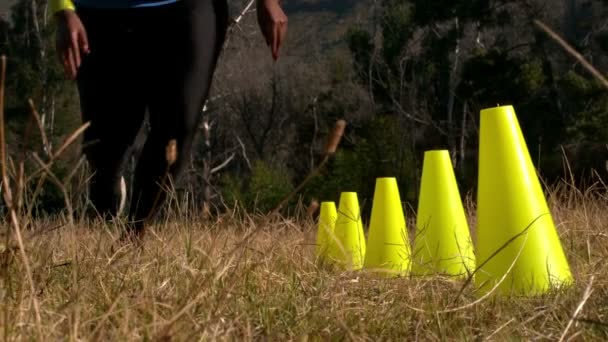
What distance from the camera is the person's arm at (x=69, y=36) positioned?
9.53 ft

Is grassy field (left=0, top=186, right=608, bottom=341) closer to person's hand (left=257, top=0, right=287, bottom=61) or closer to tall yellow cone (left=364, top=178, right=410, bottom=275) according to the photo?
person's hand (left=257, top=0, right=287, bottom=61)

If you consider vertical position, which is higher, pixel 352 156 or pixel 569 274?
pixel 569 274

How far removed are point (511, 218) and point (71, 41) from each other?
153cm

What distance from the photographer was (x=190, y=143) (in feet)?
11.2

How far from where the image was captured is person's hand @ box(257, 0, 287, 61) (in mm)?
3080

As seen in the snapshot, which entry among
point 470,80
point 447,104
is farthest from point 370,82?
point 470,80

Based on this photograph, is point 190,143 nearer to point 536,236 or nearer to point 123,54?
point 123,54

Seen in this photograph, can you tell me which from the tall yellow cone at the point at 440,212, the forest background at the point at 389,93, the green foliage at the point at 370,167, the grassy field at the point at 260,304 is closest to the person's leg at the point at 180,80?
the grassy field at the point at 260,304

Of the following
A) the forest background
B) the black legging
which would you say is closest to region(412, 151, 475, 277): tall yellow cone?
the black legging

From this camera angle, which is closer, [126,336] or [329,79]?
[126,336]

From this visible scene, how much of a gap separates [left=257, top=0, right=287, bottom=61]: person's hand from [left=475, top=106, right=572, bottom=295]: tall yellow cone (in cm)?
76

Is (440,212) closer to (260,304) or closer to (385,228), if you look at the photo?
(385,228)

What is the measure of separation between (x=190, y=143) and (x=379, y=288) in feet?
3.79

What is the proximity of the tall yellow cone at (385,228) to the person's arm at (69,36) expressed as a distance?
5.19 ft
